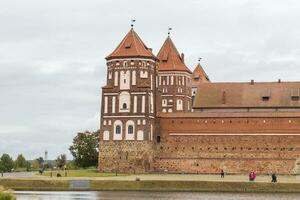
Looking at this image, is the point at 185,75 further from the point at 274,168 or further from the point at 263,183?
the point at 263,183

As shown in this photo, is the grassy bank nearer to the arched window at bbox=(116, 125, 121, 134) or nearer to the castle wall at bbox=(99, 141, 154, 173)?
the castle wall at bbox=(99, 141, 154, 173)

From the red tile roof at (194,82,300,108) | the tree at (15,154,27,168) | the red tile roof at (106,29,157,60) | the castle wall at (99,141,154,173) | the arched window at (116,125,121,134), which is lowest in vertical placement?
the castle wall at (99,141,154,173)

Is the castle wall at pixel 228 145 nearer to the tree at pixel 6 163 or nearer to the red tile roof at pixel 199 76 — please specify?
the red tile roof at pixel 199 76

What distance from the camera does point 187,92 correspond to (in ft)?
305

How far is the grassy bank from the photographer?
159 ft

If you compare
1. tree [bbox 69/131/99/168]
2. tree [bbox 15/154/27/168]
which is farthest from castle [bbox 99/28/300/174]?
tree [bbox 15/154/27/168]

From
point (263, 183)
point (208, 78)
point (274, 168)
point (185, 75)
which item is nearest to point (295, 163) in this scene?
point (274, 168)

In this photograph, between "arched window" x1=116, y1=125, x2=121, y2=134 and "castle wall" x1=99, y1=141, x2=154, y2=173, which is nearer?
"castle wall" x1=99, y1=141, x2=154, y2=173

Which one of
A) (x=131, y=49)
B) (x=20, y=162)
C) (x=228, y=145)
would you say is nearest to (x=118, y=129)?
(x=131, y=49)

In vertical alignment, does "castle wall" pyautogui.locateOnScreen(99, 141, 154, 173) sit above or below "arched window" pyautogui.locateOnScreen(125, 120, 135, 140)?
below

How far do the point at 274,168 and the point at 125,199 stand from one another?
30581 millimetres

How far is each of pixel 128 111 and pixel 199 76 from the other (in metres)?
33.4

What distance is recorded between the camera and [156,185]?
50156 millimetres

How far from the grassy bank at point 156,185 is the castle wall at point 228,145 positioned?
18449 millimetres
